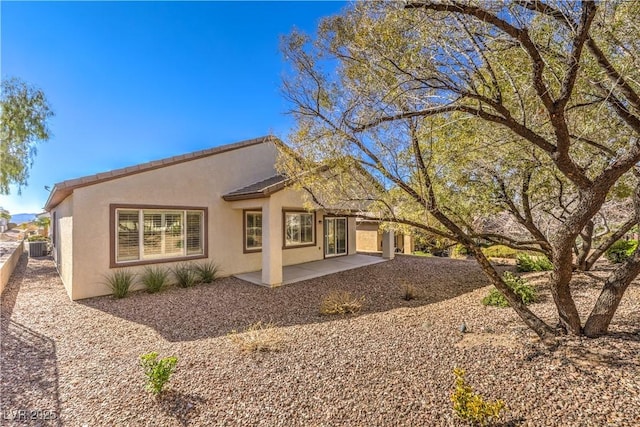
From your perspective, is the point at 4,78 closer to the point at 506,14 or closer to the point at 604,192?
the point at 506,14

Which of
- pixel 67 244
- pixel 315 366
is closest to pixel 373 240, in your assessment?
pixel 67 244

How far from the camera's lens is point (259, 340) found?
5.19 meters

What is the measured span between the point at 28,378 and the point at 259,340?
11.2ft

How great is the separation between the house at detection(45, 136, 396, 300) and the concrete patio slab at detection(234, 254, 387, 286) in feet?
2.07

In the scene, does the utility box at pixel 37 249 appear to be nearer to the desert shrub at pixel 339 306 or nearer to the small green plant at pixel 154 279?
the small green plant at pixel 154 279

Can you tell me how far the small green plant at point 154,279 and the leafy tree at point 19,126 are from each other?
11839mm

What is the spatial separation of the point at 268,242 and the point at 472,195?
6.32 metres

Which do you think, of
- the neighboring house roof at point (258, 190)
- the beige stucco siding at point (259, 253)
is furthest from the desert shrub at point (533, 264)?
the neighboring house roof at point (258, 190)

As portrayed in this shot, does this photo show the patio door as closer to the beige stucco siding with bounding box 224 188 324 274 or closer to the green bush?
the beige stucco siding with bounding box 224 188 324 274

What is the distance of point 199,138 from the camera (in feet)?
58.9

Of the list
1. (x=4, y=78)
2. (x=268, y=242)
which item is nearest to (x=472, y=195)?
(x=268, y=242)

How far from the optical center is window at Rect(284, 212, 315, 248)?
13.4 m

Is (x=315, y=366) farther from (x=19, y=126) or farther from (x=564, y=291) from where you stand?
(x=19, y=126)

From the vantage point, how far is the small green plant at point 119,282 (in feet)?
28.7
